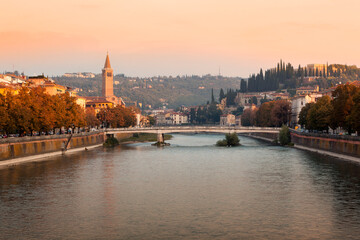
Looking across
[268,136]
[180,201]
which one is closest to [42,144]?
[180,201]

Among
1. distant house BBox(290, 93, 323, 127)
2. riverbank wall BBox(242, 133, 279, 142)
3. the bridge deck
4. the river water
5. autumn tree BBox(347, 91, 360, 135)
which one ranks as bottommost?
the river water

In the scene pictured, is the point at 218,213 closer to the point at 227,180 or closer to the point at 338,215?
the point at 338,215

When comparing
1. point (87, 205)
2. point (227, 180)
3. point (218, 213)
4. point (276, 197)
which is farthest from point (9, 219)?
point (227, 180)

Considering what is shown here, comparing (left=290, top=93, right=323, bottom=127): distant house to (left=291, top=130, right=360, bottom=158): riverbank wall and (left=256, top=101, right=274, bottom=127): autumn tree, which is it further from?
(left=291, top=130, right=360, bottom=158): riverbank wall

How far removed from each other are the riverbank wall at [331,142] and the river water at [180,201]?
4785mm

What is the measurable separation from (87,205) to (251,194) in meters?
14.5

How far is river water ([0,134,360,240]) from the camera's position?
33.8 metres

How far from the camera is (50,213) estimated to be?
38.6m

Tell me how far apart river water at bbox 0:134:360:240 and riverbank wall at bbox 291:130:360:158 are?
478 centimetres

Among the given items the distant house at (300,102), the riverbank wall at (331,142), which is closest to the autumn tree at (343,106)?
the riverbank wall at (331,142)

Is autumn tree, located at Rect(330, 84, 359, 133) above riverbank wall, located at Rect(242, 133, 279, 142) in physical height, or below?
above

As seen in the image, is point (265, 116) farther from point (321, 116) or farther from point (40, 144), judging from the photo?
point (40, 144)

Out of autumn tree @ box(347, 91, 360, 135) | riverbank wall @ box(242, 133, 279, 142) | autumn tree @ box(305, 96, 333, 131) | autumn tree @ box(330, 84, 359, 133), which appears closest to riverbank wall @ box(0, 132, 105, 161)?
autumn tree @ box(305, 96, 333, 131)

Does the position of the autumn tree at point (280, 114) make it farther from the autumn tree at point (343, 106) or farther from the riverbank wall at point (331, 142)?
the autumn tree at point (343, 106)
